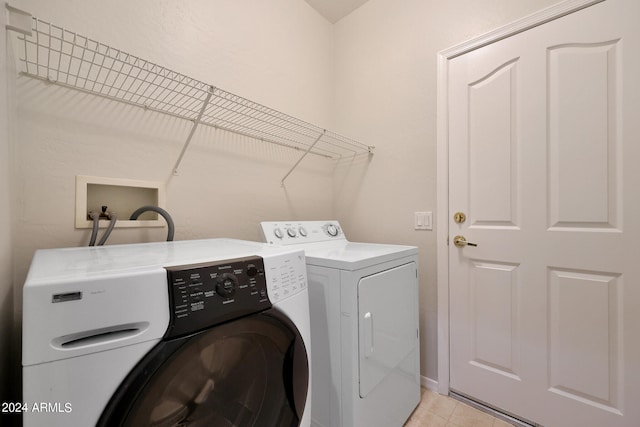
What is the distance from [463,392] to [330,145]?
192cm

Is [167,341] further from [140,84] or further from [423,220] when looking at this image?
[423,220]

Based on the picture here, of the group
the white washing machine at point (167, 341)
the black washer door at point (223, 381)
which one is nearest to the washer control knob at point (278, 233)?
the white washing machine at point (167, 341)

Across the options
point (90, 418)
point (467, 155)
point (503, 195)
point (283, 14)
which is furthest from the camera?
point (283, 14)

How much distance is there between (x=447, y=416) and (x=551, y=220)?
1196 mm

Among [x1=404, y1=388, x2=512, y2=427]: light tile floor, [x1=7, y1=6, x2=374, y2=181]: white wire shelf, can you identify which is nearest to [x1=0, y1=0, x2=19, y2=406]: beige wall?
[x1=7, y1=6, x2=374, y2=181]: white wire shelf

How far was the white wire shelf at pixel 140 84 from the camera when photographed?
3.42ft

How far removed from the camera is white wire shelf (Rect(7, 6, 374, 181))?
3.42 feet

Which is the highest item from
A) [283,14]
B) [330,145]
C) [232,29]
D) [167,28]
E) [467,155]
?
[283,14]

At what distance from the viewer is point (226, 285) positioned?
2.41ft

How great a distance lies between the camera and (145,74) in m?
1.30

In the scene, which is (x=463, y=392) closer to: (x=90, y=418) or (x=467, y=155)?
(x=467, y=155)

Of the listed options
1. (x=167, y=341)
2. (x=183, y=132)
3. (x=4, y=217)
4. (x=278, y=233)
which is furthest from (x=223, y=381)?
(x=183, y=132)

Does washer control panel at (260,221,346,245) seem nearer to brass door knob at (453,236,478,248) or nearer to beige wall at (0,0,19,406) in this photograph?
brass door knob at (453,236,478,248)

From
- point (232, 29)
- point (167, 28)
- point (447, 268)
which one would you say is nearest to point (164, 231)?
point (167, 28)
